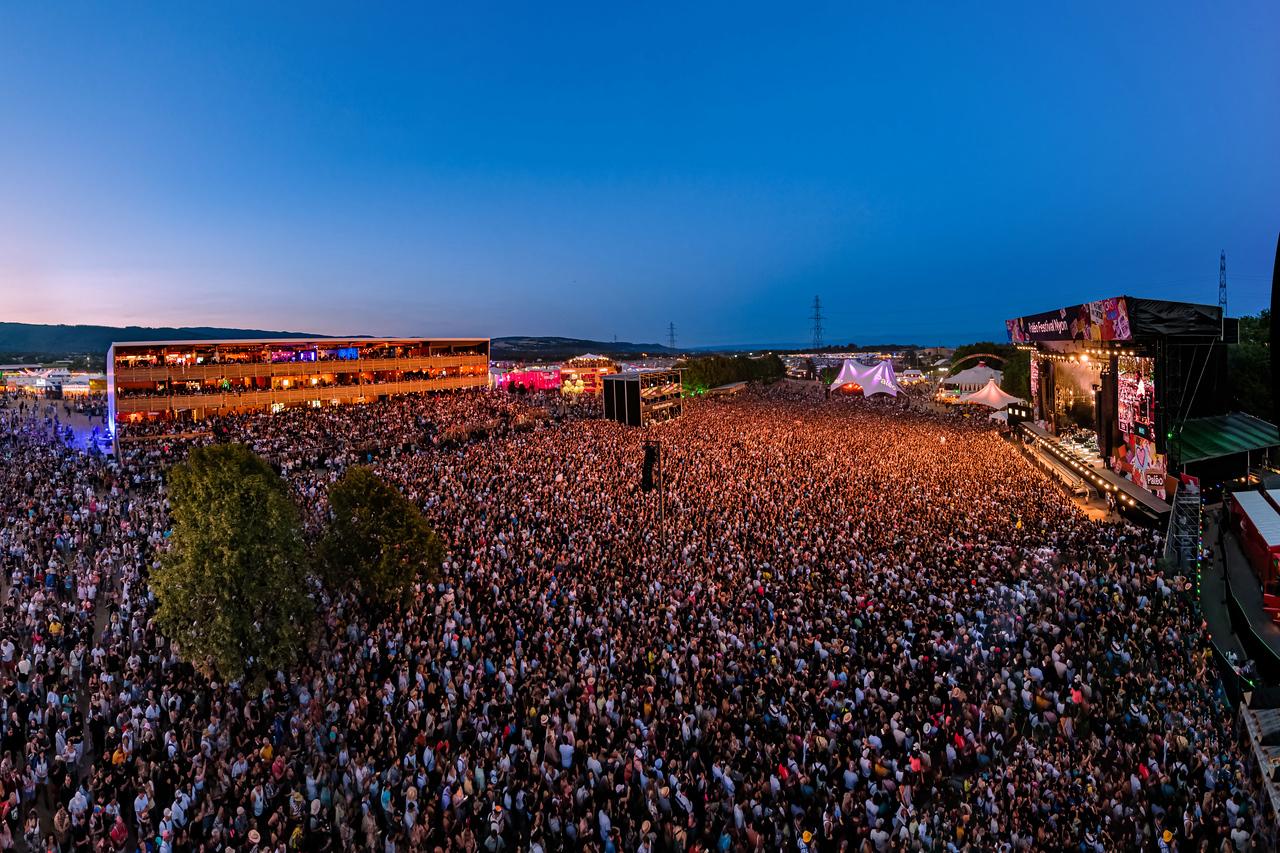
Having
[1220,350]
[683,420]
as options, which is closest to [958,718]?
[1220,350]

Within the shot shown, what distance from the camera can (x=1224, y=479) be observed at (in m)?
19.1

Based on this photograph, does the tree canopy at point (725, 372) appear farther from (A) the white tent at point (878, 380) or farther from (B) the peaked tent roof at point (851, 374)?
(A) the white tent at point (878, 380)

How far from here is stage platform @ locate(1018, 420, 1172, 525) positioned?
17.7m

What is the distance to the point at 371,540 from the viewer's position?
39.8 ft

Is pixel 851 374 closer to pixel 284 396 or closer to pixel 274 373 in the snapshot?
pixel 284 396

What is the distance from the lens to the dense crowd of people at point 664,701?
23.8 feet

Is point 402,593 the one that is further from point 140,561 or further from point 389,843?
point 140,561

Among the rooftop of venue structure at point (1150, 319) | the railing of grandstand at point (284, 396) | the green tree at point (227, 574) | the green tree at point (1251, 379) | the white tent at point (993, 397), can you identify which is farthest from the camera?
the white tent at point (993, 397)

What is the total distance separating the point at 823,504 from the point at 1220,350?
1378 centimetres

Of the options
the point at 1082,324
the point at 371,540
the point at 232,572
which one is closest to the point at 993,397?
the point at 1082,324

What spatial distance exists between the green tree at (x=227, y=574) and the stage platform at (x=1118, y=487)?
20.5 metres

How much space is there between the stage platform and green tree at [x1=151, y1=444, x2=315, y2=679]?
2053 centimetres

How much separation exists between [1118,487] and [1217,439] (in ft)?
8.89

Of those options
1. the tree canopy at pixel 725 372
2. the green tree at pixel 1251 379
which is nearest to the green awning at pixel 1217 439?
the green tree at pixel 1251 379
